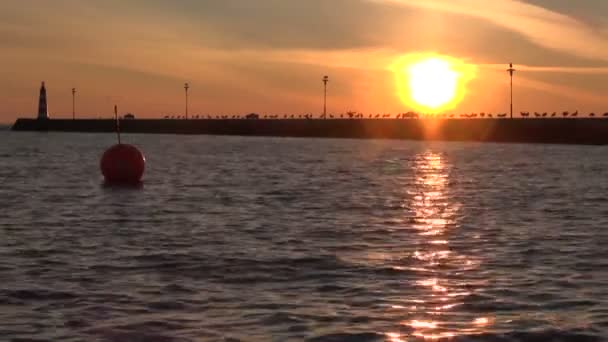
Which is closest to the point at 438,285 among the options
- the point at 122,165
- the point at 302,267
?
the point at 302,267

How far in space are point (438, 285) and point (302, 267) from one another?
3.27 m

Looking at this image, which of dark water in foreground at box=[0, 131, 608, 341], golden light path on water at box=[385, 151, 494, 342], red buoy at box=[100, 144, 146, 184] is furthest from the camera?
red buoy at box=[100, 144, 146, 184]

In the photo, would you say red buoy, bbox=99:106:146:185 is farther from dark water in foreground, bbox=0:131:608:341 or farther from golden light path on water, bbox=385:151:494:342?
golden light path on water, bbox=385:151:494:342

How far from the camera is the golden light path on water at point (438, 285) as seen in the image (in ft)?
50.1

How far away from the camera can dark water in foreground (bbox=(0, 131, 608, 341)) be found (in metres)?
15.5

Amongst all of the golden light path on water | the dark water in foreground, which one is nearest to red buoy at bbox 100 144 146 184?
the dark water in foreground

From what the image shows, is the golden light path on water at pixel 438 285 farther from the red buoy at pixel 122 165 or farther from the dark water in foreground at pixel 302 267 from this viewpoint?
the red buoy at pixel 122 165

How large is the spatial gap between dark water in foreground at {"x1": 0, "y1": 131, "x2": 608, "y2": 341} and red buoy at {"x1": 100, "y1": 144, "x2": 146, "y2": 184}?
22.8ft

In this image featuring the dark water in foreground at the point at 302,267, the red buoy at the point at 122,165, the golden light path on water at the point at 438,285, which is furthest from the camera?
the red buoy at the point at 122,165

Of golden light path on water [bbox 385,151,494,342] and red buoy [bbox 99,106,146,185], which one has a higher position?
red buoy [bbox 99,106,146,185]

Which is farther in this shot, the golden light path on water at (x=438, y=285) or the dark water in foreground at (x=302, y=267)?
the dark water in foreground at (x=302, y=267)

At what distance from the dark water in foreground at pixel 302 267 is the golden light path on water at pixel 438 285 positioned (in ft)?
0.10

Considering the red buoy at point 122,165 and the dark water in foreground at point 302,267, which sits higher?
the red buoy at point 122,165

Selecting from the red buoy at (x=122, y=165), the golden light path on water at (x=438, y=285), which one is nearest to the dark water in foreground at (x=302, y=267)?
the golden light path on water at (x=438, y=285)
